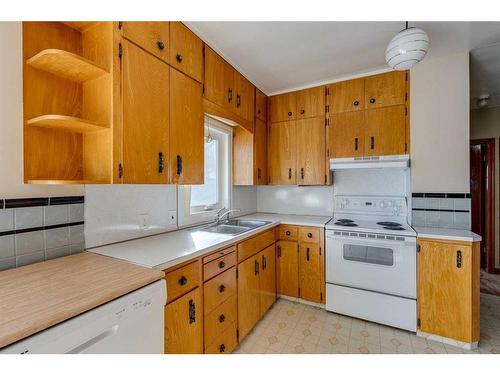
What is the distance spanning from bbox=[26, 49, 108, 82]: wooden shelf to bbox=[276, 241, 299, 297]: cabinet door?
220cm

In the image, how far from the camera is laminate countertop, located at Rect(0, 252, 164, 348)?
721 millimetres

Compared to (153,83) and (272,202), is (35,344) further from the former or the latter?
(272,202)

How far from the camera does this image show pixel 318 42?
1.93 m

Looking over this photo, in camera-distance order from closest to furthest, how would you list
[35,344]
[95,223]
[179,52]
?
[35,344] → [95,223] → [179,52]

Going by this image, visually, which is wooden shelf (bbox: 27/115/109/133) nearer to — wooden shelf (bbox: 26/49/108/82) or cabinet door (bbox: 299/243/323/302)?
wooden shelf (bbox: 26/49/108/82)

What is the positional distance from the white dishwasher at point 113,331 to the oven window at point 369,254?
1802 millimetres

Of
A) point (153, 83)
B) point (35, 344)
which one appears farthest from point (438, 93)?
point (35, 344)

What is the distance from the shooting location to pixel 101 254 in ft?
4.45

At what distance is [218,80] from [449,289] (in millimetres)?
2578

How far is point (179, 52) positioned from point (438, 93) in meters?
2.30

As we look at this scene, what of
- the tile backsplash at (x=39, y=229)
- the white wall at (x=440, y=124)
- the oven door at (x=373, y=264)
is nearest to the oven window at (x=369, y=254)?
the oven door at (x=373, y=264)

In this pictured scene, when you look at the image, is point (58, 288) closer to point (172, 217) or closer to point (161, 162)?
point (161, 162)

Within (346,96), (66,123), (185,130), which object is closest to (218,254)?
(185,130)

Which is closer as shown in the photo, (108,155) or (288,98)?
(108,155)
